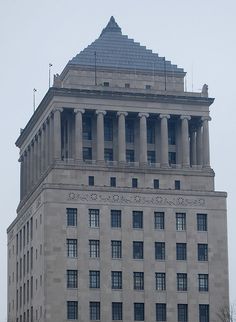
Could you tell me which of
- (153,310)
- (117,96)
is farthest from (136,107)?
(153,310)

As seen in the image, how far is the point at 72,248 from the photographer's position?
166500mm

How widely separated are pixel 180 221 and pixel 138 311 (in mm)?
12116

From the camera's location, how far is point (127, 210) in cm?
16938

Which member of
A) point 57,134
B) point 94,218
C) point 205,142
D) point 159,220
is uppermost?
point 57,134

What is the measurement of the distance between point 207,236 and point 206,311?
29.7ft

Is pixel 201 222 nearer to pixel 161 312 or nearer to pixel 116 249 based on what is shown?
pixel 116 249

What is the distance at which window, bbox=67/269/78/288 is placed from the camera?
16525 cm

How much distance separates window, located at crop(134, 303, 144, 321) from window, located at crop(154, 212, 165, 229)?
31.8 feet

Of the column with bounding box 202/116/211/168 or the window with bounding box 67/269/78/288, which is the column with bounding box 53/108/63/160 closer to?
the window with bounding box 67/269/78/288

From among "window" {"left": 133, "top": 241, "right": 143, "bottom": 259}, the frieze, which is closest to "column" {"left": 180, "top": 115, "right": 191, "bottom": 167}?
the frieze

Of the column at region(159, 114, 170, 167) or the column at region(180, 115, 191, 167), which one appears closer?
the column at region(159, 114, 170, 167)

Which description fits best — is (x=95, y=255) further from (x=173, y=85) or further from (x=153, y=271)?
(x=173, y=85)

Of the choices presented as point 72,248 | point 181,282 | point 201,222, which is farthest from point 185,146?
point 72,248

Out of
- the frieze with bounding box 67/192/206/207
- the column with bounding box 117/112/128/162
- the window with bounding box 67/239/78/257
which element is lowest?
the window with bounding box 67/239/78/257
